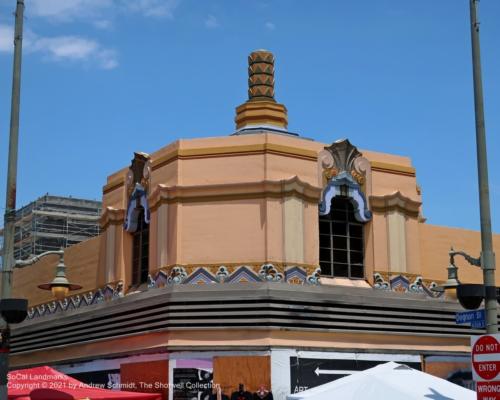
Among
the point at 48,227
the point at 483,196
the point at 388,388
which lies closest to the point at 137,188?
the point at 388,388

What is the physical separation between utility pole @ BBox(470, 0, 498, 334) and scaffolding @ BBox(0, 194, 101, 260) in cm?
2673

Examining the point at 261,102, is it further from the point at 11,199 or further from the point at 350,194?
the point at 11,199

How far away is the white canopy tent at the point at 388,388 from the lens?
47.4ft

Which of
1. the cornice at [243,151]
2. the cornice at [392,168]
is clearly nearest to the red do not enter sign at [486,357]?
the cornice at [243,151]

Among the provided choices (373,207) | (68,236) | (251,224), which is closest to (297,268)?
(251,224)

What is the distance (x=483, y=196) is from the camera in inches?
570

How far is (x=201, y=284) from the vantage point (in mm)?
22531

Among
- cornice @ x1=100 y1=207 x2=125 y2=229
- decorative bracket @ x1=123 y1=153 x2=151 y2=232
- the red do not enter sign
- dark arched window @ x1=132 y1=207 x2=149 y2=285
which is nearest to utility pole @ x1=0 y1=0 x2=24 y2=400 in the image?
the red do not enter sign

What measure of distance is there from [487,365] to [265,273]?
9861 millimetres

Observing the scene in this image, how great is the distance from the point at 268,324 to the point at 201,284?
6.72 feet

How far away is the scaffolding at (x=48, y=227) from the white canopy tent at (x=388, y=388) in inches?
1029

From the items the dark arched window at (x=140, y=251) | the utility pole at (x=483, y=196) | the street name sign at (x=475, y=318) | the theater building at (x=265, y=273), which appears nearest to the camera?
the utility pole at (x=483, y=196)

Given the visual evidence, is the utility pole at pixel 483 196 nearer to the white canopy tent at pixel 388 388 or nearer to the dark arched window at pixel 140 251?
the white canopy tent at pixel 388 388

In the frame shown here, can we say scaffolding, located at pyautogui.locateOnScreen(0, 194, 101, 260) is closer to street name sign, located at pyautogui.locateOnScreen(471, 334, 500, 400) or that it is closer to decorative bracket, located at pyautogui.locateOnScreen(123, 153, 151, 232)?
decorative bracket, located at pyautogui.locateOnScreen(123, 153, 151, 232)
